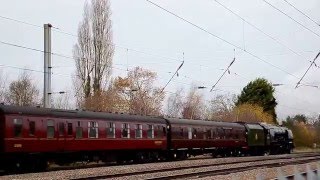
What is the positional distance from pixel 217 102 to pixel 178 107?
20189 millimetres

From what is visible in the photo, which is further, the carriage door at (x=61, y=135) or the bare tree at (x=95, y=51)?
the bare tree at (x=95, y=51)

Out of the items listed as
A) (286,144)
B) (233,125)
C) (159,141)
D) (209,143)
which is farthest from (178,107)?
(159,141)

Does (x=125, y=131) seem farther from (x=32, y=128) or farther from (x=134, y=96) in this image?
(x=134, y=96)

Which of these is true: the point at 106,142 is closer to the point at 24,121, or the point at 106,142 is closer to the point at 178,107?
the point at 24,121

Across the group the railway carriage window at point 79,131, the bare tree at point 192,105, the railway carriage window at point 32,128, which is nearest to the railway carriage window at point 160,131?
the railway carriage window at point 79,131

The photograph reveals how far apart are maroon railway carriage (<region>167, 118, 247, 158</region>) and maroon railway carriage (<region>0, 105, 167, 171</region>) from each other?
1.68m

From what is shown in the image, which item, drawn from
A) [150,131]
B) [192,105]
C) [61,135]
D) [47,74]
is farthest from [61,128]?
[192,105]

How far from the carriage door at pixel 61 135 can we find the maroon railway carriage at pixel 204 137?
11749 mm

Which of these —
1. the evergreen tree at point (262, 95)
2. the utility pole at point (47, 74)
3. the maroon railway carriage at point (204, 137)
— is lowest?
the maroon railway carriage at point (204, 137)

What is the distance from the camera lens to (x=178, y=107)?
7919cm

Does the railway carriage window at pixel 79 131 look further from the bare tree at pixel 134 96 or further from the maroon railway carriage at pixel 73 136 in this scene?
the bare tree at pixel 134 96

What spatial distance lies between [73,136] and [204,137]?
635 inches

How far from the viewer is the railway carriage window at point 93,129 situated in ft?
94.9

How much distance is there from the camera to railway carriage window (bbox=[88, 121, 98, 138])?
2892cm
